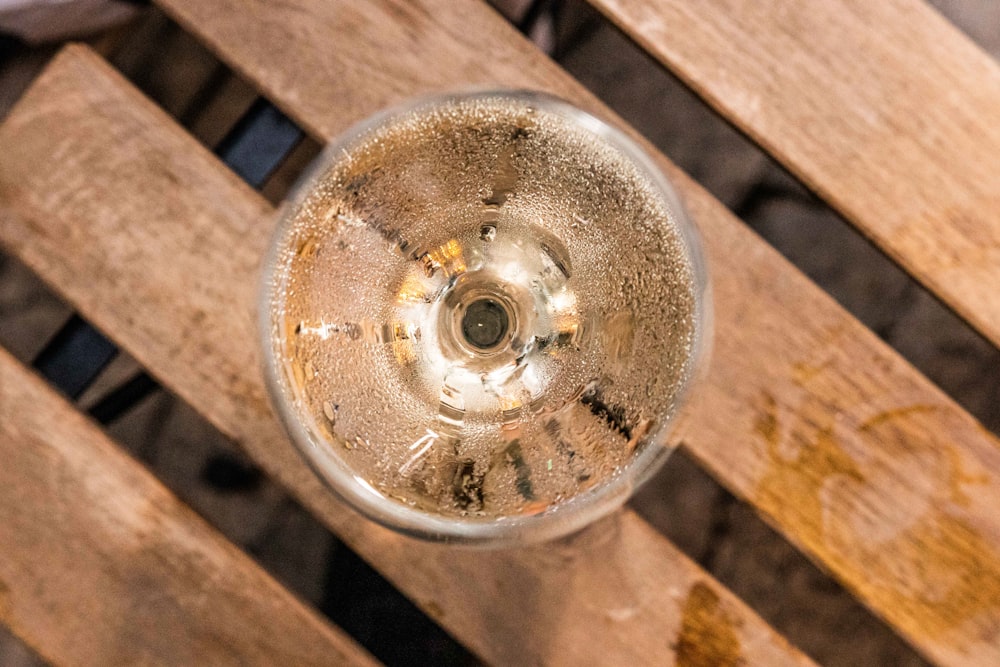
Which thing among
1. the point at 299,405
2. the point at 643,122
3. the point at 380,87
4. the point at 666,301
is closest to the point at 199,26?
the point at 380,87

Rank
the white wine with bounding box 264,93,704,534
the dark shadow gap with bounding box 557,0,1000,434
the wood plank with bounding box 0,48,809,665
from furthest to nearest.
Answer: the dark shadow gap with bounding box 557,0,1000,434 → the wood plank with bounding box 0,48,809,665 → the white wine with bounding box 264,93,704,534

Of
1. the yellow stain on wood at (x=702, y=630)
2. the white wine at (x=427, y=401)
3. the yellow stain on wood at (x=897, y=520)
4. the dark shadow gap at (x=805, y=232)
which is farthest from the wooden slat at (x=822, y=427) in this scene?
the dark shadow gap at (x=805, y=232)

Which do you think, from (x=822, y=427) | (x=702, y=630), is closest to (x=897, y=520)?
(x=822, y=427)

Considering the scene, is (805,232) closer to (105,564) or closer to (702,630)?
(702,630)

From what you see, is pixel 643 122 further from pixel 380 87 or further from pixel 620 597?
pixel 620 597

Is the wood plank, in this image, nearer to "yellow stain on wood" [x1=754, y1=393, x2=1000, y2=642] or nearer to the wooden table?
the wooden table

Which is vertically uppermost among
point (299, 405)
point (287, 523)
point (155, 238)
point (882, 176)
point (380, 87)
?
point (882, 176)

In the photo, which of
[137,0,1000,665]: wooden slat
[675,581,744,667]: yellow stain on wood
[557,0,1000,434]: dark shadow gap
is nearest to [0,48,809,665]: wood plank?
[675,581,744,667]: yellow stain on wood
